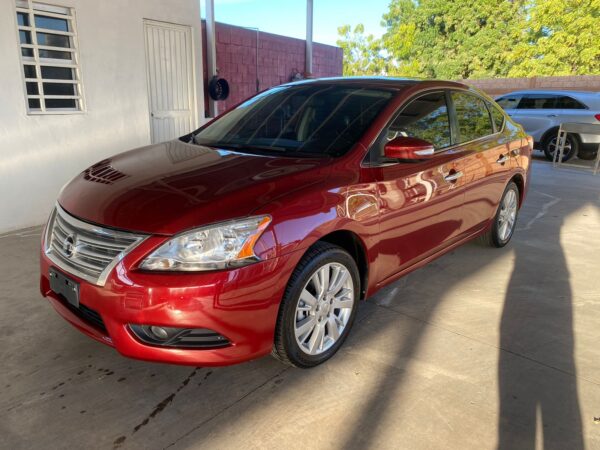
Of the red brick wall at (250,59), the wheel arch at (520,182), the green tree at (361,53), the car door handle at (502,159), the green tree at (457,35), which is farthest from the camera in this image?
the green tree at (361,53)

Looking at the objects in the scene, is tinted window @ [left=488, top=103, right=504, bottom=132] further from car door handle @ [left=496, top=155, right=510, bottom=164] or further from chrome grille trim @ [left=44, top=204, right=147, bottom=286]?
chrome grille trim @ [left=44, top=204, right=147, bottom=286]

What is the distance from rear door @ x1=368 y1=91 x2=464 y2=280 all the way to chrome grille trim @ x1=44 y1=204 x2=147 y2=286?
1458mm

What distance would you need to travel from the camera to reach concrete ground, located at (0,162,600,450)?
7.23 ft

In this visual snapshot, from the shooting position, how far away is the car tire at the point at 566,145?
35.6 ft

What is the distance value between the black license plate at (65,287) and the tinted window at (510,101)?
1196 centimetres

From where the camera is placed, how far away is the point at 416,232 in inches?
127

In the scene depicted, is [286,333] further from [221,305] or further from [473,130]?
[473,130]

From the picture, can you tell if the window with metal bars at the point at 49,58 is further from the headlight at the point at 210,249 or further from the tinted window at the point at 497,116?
the tinted window at the point at 497,116

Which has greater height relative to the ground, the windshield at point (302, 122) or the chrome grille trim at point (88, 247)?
the windshield at point (302, 122)

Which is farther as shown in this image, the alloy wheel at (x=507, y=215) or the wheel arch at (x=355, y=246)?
the alloy wheel at (x=507, y=215)

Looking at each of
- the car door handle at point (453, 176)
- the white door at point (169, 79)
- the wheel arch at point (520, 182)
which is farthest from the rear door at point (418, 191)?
the white door at point (169, 79)

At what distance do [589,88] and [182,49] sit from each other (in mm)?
17000

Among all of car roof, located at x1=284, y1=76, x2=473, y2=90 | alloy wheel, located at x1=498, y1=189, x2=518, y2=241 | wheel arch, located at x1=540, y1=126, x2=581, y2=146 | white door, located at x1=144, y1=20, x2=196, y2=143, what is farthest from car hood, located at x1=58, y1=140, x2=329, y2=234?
wheel arch, located at x1=540, y1=126, x2=581, y2=146

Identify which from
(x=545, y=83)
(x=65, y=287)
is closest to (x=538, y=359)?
(x=65, y=287)
